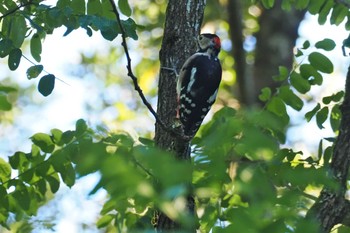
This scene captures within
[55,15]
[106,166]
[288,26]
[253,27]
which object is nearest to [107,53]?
[253,27]

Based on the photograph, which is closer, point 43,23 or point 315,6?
point 43,23

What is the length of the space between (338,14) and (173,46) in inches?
60.7

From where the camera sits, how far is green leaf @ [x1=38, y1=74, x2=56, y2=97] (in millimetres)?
3996

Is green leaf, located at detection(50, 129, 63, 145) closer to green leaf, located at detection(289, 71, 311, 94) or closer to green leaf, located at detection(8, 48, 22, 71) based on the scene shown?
green leaf, located at detection(8, 48, 22, 71)

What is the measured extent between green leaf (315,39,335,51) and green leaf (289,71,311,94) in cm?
22

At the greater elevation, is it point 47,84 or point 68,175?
point 47,84

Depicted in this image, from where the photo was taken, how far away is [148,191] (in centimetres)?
176

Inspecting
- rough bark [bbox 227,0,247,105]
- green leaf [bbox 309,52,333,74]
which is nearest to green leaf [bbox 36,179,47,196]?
green leaf [bbox 309,52,333,74]

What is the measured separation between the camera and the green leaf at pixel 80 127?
13.9 ft

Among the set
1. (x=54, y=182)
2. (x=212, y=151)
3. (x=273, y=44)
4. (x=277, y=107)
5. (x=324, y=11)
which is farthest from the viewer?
(x=273, y=44)

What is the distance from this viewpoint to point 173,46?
13.3ft

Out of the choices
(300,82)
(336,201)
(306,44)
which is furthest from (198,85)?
(336,201)

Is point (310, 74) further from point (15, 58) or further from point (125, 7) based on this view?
point (15, 58)

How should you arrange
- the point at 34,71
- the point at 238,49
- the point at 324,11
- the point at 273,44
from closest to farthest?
the point at 34,71
the point at 324,11
the point at 238,49
the point at 273,44
